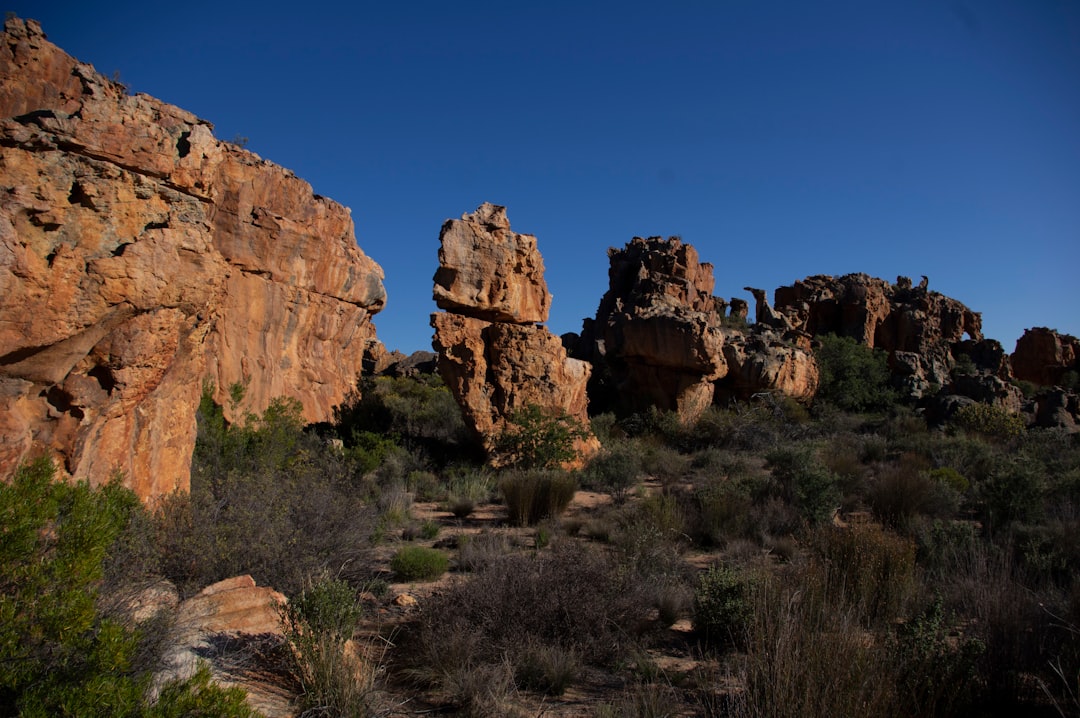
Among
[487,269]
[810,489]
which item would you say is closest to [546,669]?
[810,489]

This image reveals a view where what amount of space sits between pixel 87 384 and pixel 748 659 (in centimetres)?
549

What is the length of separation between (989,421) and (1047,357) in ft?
90.1

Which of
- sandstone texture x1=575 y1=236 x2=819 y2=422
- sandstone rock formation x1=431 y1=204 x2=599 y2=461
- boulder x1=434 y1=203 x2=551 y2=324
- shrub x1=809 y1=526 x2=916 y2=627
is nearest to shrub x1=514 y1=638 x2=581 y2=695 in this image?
shrub x1=809 y1=526 x2=916 y2=627

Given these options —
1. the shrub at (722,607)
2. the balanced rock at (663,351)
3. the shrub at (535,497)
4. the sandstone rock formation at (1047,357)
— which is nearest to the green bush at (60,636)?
the shrub at (722,607)

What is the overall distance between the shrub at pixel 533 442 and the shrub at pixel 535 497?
2.40 meters

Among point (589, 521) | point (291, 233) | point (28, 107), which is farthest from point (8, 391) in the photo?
point (291, 233)

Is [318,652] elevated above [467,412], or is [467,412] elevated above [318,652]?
[467,412]

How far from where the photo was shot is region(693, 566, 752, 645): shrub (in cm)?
502

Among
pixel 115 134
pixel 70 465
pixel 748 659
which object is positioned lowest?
pixel 748 659

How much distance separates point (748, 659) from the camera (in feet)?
11.5

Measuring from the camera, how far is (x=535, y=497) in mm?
10148

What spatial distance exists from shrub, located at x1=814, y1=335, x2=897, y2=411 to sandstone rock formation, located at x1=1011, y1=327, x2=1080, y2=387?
19694mm

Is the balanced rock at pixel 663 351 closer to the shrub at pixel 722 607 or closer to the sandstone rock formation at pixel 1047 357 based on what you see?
the shrub at pixel 722 607

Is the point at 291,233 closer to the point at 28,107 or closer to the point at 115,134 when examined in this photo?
the point at 28,107
